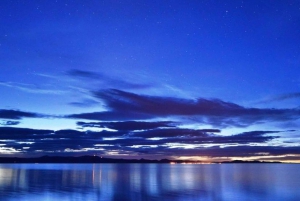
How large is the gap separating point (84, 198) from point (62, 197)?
236 centimetres

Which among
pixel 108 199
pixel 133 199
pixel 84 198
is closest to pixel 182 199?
pixel 133 199

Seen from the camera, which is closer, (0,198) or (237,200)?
(0,198)

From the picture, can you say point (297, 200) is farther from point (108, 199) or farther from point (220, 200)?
point (108, 199)

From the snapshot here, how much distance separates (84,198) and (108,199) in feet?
8.12

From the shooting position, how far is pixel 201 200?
35.2 m

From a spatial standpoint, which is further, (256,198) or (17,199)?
(256,198)

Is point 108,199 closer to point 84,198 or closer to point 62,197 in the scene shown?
point 84,198

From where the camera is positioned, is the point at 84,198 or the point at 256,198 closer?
the point at 84,198

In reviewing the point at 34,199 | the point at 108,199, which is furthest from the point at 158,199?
the point at 34,199

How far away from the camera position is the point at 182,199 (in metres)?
35.5

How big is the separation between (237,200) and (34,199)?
781 inches

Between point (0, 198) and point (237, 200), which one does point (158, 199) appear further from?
point (0, 198)

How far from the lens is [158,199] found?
35406 mm

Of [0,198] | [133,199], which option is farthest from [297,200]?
[0,198]
